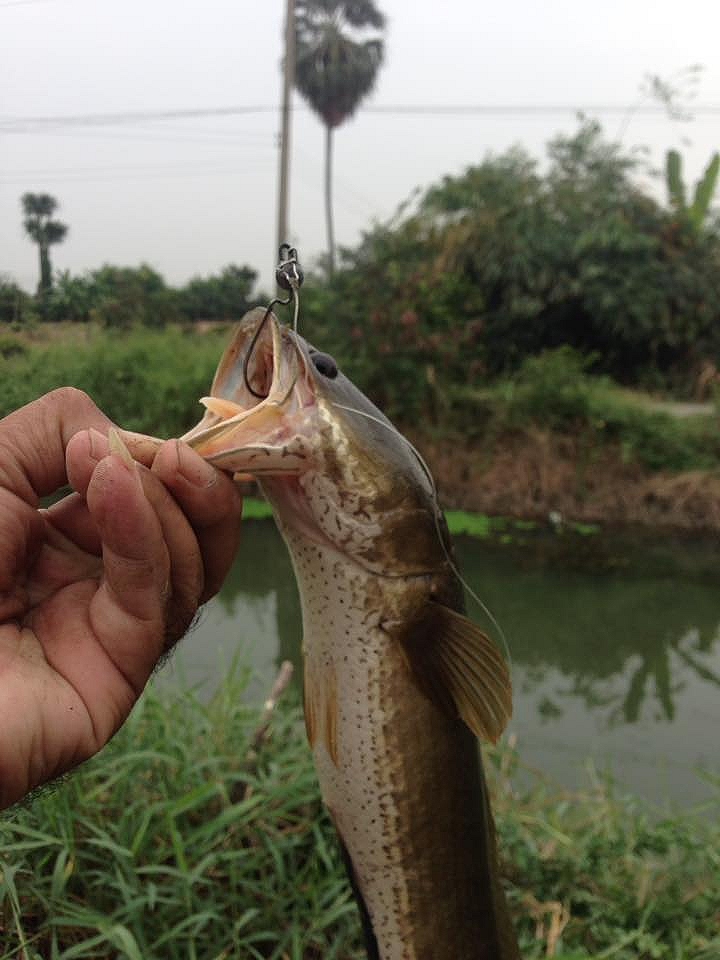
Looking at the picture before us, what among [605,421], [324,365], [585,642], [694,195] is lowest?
[585,642]

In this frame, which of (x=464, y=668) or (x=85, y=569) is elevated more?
(x=85, y=569)

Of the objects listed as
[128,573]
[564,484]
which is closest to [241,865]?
[128,573]

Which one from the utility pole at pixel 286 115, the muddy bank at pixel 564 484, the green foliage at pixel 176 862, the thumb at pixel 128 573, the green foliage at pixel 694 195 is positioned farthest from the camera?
the green foliage at pixel 694 195

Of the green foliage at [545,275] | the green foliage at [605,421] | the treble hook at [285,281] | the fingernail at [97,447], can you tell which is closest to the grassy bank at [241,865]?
the fingernail at [97,447]

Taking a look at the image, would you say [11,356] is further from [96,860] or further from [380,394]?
[380,394]

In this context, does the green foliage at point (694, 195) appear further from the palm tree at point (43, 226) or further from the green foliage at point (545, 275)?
the palm tree at point (43, 226)

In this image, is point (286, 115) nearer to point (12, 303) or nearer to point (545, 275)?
point (545, 275)

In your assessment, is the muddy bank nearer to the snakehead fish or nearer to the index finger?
the snakehead fish

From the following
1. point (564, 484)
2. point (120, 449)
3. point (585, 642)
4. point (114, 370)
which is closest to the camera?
point (120, 449)
